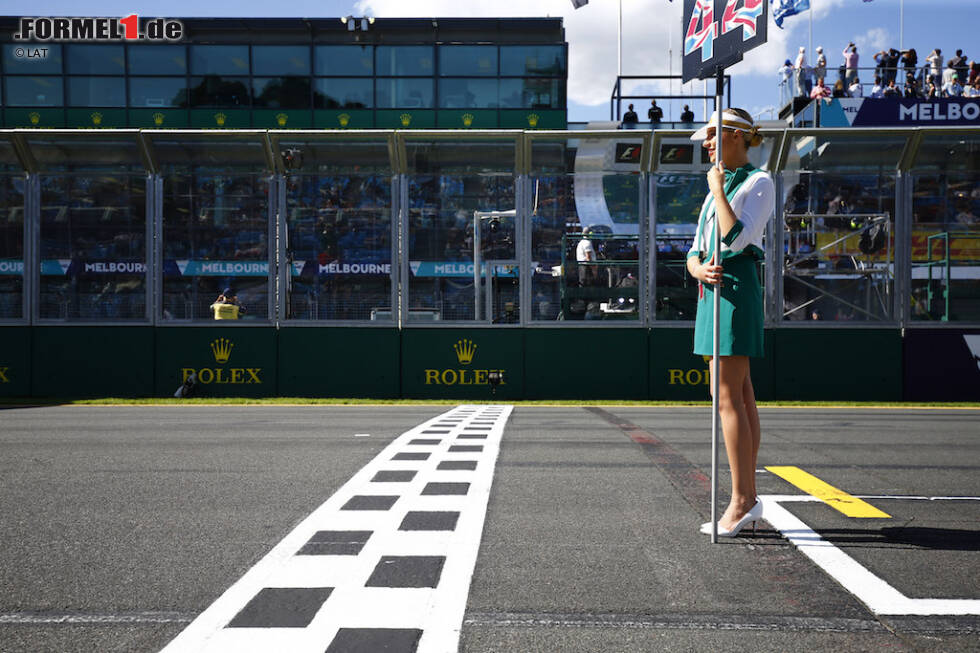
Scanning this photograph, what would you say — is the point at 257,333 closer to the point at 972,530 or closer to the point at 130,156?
the point at 130,156

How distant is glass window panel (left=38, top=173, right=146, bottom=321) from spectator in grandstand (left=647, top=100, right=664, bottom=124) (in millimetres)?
16602

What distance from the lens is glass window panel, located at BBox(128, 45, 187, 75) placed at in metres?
29.5

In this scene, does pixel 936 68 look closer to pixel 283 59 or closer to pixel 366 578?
pixel 283 59

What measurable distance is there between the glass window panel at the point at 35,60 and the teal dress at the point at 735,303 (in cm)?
3029

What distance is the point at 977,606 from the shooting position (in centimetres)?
308

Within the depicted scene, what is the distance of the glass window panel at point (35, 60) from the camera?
96.7ft

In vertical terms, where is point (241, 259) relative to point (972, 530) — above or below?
above

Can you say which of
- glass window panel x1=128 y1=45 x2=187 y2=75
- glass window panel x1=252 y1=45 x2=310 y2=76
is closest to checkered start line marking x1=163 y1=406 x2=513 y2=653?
glass window panel x1=252 y1=45 x2=310 y2=76

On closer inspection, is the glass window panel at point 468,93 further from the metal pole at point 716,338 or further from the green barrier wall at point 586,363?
the metal pole at point 716,338

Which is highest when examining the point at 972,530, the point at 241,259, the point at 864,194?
the point at 864,194

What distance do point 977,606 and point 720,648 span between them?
1.06 metres

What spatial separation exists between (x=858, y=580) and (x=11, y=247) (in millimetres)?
15938

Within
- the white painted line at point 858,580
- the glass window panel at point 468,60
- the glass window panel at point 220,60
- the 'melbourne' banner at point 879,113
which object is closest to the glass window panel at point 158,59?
the glass window panel at point 220,60

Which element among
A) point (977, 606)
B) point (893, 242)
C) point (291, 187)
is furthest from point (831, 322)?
point (977, 606)
